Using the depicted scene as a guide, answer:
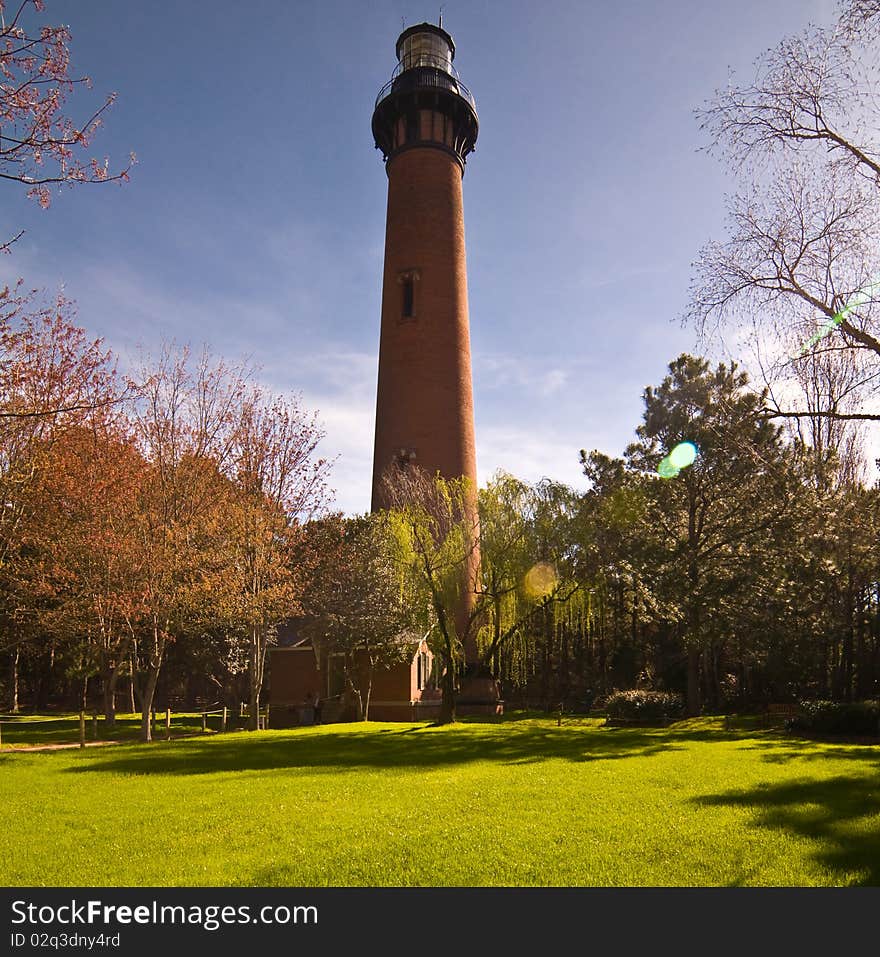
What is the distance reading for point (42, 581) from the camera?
71.5 feet

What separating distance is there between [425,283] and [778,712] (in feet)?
76.6

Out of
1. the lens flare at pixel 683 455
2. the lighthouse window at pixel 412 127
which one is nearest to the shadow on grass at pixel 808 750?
the lens flare at pixel 683 455

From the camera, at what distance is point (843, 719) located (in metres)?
19.7

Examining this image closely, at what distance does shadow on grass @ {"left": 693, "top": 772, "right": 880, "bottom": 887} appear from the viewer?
24.6 feet

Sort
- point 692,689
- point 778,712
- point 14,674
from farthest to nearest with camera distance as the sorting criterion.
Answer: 1. point 14,674
2. point 692,689
3. point 778,712

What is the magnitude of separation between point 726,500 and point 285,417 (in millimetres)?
17343

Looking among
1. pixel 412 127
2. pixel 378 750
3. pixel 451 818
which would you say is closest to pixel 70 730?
pixel 378 750

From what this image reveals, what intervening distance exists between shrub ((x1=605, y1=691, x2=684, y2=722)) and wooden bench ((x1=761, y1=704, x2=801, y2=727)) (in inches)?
122

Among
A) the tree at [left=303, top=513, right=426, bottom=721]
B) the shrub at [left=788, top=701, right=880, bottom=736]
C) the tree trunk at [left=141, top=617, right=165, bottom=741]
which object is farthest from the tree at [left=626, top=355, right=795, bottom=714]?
the tree trunk at [left=141, top=617, right=165, bottom=741]

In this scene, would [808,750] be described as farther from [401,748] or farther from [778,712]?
[778,712]

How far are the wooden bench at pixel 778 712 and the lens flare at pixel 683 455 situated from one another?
958 centimetres
